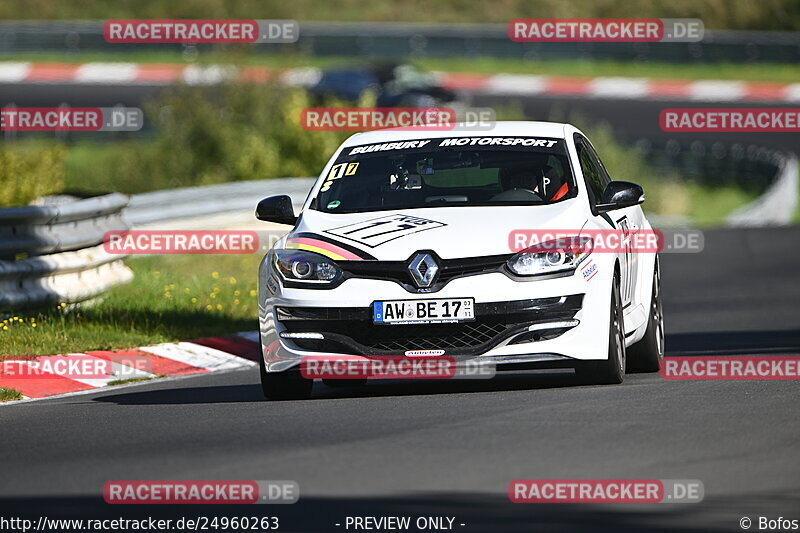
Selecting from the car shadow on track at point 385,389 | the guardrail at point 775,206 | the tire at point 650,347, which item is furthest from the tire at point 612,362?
the guardrail at point 775,206

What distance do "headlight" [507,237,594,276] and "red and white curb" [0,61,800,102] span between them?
32016 millimetres

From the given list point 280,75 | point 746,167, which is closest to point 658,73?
point 746,167

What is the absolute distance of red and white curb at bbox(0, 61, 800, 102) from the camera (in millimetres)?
42000

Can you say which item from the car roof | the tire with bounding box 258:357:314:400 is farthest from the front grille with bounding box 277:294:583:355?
the car roof

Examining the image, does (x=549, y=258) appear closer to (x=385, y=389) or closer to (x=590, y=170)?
(x=385, y=389)

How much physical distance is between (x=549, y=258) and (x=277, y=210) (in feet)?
6.25

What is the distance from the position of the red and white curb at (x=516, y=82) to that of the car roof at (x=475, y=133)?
30063mm

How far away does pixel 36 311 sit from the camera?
13.5 metres

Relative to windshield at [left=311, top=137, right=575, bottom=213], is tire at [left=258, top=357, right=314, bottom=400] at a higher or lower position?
lower

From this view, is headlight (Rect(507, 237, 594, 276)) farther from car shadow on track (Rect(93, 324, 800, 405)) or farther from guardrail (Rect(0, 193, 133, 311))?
guardrail (Rect(0, 193, 133, 311))

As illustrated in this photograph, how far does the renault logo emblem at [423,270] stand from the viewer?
925 centimetres

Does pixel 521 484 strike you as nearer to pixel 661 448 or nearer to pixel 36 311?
pixel 661 448

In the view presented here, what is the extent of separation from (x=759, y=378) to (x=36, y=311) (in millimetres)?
6107

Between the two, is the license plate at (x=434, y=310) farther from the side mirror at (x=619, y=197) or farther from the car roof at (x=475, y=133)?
the car roof at (x=475, y=133)
